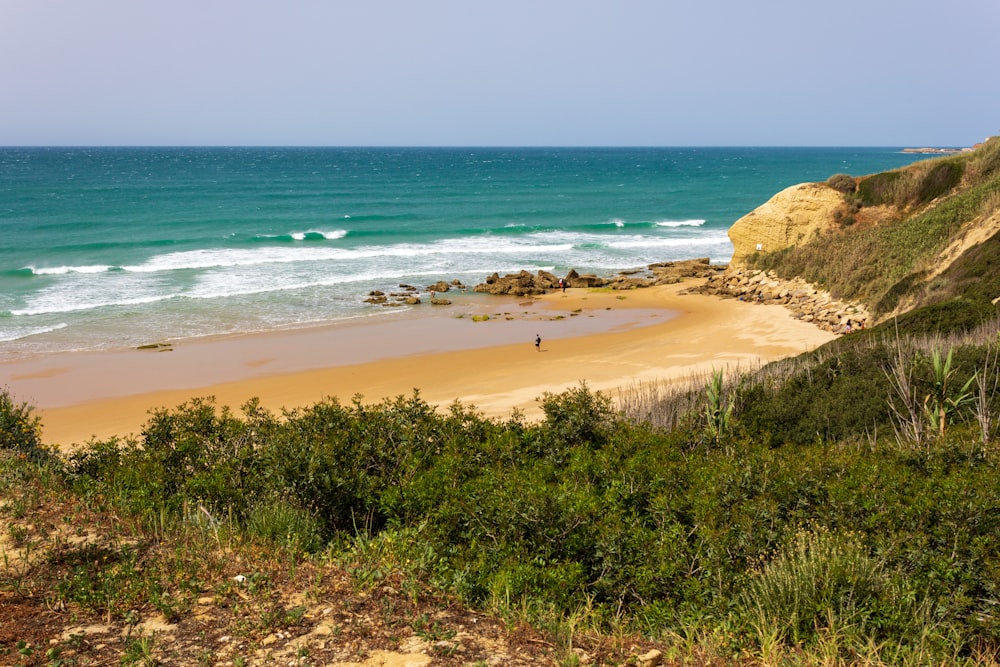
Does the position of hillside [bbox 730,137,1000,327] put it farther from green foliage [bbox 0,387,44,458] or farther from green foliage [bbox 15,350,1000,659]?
green foliage [bbox 0,387,44,458]

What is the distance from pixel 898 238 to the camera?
30.6 metres

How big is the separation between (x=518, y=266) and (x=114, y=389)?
85.0ft

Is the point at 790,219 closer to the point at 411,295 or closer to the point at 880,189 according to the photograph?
the point at 880,189

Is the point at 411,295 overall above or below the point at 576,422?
below

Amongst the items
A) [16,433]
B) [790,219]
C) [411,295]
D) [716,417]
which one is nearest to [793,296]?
[790,219]

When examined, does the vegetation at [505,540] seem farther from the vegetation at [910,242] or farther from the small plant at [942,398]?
the vegetation at [910,242]

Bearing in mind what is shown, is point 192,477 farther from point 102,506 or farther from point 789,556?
point 789,556

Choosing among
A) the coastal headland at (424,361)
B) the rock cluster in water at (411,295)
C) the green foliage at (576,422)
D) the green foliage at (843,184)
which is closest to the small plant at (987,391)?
the green foliage at (576,422)

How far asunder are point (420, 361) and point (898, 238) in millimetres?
19289

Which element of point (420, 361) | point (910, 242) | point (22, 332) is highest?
point (910, 242)

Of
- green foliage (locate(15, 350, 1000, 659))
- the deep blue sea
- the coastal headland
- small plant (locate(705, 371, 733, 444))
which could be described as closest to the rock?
the deep blue sea

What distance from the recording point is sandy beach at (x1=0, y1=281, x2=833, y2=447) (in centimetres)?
2083

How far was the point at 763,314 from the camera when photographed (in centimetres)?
3114

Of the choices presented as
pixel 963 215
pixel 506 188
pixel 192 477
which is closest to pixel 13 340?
pixel 192 477
